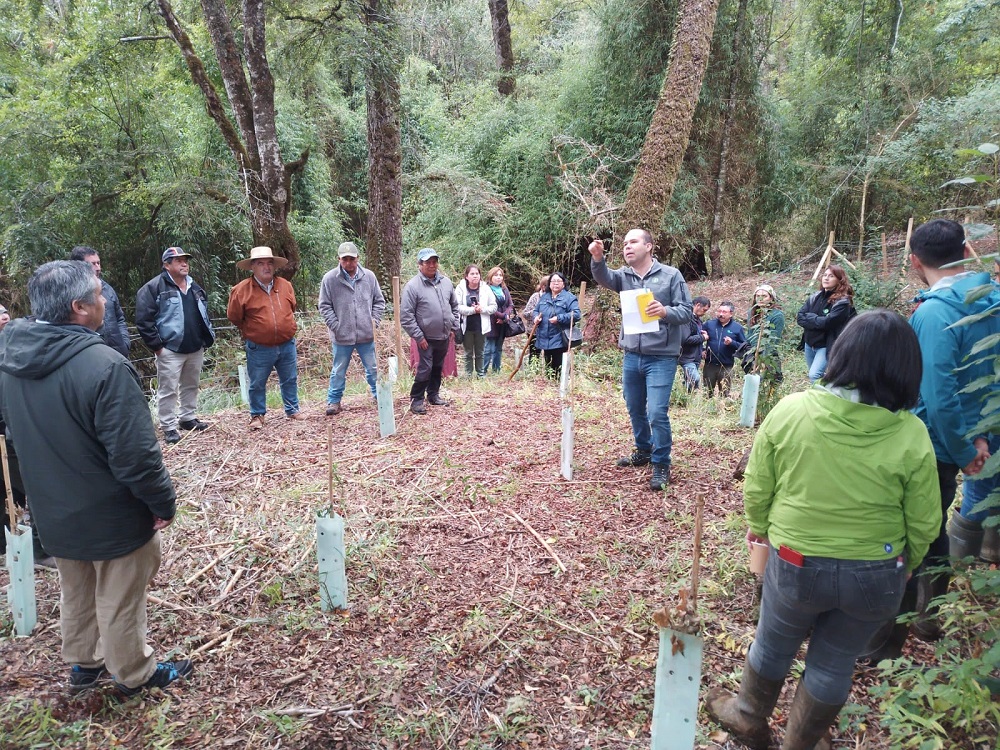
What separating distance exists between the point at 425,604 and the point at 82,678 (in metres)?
1.70

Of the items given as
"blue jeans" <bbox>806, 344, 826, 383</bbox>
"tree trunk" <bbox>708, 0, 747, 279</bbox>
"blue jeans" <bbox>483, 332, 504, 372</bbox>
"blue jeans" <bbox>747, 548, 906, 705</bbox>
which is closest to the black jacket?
"blue jeans" <bbox>806, 344, 826, 383</bbox>

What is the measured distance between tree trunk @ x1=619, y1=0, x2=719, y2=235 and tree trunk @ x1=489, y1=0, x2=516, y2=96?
359 inches

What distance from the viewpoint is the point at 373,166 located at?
1204 centimetres

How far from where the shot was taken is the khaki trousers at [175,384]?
598 cm

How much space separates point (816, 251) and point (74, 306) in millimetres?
15632

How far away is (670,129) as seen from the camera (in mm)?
9133

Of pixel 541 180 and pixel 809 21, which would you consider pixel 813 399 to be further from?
pixel 809 21

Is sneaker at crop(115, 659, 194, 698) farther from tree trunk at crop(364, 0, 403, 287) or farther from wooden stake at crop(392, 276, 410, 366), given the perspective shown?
tree trunk at crop(364, 0, 403, 287)

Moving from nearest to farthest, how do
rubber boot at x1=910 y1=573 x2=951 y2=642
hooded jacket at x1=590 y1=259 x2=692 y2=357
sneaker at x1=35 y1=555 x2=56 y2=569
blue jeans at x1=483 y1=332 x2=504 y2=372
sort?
rubber boot at x1=910 y1=573 x2=951 y2=642 < sneaker at x1=35 y1=555 x2=56 y2=569 < hooded jacket at x1=590 y1=259 x2=692 y2=357 < blue jeans at x1=483 y1=332 x2=504 y2=372

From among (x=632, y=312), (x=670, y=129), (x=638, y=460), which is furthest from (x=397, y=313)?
(x=670, y=129)

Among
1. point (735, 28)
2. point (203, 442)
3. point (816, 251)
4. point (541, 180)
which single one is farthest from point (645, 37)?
point (203, 442)

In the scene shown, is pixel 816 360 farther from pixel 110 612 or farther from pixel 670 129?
pixel 110 612

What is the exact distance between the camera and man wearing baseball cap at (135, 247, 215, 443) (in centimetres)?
579

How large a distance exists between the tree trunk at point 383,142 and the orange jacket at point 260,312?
20.6ft
